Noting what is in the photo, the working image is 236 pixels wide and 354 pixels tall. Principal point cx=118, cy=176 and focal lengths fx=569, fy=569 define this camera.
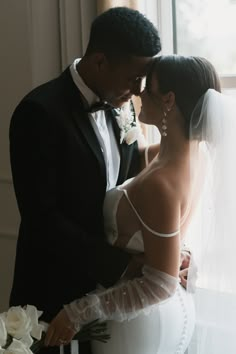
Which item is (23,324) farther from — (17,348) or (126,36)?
(126,36)

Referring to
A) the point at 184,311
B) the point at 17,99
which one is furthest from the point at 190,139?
the point at 17,99

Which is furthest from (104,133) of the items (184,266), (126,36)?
(184,266)

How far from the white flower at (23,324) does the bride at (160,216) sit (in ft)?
0.46

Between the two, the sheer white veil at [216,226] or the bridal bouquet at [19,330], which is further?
the sheer white veil at [216,226]

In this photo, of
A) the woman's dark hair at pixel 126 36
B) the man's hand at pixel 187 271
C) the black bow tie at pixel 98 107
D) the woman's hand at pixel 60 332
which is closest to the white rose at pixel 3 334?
the woman's hand at pixel 60 332

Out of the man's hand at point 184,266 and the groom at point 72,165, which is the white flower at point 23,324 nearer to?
the groom at point 72,165

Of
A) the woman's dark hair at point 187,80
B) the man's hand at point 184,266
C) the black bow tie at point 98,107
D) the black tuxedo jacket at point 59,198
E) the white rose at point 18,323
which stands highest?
the woman's dark hair at point 187,80

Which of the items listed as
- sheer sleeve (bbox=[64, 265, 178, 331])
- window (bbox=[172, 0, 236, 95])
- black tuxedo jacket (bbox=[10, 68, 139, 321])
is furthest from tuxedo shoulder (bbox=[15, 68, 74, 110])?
window (bbox=[172, 0, 236, 95])

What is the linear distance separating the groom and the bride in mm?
65

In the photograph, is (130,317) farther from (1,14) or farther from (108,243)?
(1,14)

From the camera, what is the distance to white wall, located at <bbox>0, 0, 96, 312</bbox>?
86.7 inches

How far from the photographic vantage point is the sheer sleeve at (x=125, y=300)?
1469mm

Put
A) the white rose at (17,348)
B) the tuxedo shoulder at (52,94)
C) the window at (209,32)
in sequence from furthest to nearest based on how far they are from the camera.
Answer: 1. the window at (209,32)
2. the tuxedo shoulder at (52,94)
3. the white rose at (17,348)

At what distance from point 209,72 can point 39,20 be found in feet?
3.39
